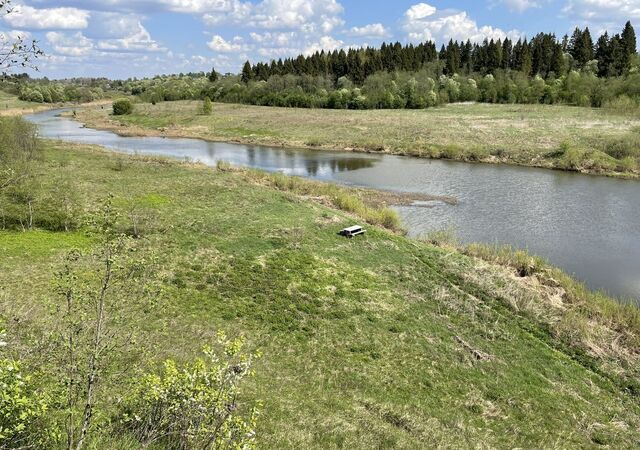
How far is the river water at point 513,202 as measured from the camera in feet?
87.1

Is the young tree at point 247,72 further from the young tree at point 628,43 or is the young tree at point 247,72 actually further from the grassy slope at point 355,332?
the grassy slope at point 355,332

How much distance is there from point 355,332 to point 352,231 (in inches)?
368

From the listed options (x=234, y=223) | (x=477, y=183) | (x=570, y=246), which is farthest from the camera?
(x=477, y=183)

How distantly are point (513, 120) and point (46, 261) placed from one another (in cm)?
7053

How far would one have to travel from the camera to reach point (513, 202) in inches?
1484

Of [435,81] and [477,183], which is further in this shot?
[435,81]

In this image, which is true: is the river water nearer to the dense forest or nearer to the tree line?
the dense forest

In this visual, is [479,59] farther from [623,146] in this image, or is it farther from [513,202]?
[513,202]

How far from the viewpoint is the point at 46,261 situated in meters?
18.1

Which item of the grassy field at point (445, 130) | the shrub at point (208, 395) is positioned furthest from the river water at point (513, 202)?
the shrub at point (208, 395)

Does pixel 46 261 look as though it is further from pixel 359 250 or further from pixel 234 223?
pixel 359 250

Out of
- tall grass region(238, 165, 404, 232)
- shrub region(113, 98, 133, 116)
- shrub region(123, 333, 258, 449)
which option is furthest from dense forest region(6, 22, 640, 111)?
shrub region(123, 333, 258, 449)

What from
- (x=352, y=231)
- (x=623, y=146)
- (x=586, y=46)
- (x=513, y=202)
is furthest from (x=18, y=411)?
(x=586, y=46)

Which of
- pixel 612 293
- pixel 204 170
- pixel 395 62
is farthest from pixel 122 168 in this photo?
pixel 395 62
